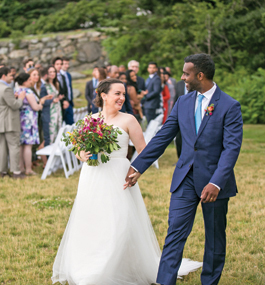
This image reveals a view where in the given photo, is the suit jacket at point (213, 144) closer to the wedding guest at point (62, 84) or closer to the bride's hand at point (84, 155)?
the bride's hand at point (84, 155)

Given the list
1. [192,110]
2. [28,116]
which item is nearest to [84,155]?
[192,110]

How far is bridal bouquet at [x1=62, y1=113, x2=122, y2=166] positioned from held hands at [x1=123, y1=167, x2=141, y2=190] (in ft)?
0.90

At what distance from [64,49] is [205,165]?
942 inches

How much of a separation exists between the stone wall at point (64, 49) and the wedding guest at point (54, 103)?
636 inches

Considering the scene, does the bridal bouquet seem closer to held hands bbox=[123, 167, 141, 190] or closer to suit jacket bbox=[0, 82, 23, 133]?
held hands bbox=[123, 167, 141, 190]

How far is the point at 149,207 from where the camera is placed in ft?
22.5

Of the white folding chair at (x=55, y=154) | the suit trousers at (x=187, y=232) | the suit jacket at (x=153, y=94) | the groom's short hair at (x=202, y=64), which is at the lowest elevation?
the white folding chair at (x=55, y=154)

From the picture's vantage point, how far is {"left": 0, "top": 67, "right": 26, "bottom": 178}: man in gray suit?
8344 millimetres

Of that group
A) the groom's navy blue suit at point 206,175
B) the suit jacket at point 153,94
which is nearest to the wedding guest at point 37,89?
the suit jacket at point 153,94

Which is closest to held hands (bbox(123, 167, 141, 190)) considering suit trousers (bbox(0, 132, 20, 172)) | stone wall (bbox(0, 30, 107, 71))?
suit trousers (bbox(0, 132, 20, 172))

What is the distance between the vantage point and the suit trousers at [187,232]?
362cm

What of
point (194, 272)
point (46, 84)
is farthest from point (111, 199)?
point (46, 84)

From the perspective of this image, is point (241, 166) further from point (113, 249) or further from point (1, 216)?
point (113, 249)

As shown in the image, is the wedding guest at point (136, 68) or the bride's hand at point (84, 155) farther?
the wedding guest at point (136, 68)
